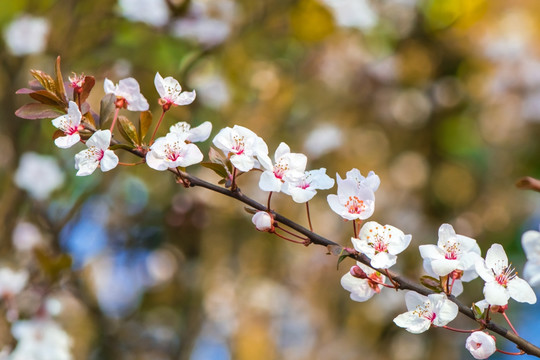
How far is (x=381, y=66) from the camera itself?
2770mm

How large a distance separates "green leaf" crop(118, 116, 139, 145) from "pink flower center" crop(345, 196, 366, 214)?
0.25m

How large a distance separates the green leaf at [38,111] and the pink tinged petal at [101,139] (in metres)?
0.06

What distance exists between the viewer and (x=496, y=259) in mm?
585

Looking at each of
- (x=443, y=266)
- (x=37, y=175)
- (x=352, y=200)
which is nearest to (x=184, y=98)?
(x=352, y=200)

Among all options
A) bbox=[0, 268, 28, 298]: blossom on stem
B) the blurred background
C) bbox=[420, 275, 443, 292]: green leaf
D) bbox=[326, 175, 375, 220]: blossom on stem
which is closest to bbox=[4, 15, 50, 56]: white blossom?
the blurred background

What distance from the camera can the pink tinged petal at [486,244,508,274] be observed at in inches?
22.9

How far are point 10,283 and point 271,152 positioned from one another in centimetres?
109

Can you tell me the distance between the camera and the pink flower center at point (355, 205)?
2.06 ft

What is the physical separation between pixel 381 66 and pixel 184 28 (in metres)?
1.34

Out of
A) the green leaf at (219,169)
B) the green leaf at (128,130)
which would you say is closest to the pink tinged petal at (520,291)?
the green leaf at (219,169)

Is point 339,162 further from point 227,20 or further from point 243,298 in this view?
point 227,20

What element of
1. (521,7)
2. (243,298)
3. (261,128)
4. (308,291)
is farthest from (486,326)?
(521,7)

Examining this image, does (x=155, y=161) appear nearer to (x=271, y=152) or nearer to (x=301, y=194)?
(x=301, y=194)

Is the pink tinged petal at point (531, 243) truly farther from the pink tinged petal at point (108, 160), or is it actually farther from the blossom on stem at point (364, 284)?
the pink tinged petal at point (108, 160)
